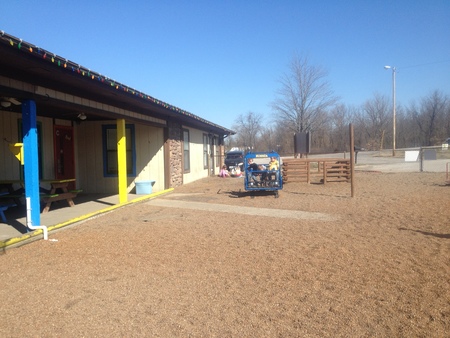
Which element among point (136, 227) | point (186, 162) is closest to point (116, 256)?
point (136, 227)

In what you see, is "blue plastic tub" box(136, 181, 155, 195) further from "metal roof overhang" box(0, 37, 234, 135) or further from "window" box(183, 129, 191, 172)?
"window" box(183, 129, 191, 172)

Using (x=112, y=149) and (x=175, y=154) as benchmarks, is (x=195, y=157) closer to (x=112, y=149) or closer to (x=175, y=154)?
(x=175, y=154)

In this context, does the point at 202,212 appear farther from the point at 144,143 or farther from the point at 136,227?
the point at 144,143

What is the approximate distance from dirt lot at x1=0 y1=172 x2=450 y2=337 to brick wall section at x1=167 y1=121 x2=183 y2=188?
609cm

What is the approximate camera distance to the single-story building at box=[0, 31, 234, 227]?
6.07 m

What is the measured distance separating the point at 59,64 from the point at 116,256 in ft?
10.6

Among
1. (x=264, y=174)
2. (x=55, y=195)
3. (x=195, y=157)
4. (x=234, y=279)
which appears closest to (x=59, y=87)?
(x=55, y=195)

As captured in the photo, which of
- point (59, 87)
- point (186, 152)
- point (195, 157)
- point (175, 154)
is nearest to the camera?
point (59, 87)

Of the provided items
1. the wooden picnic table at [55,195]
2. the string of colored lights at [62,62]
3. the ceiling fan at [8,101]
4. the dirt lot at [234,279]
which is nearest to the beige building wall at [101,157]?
the wooden picnic table at [55,195]

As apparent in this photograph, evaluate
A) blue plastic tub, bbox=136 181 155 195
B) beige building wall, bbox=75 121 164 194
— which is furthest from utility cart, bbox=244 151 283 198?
beige building wall, bbox=75 121 164 194

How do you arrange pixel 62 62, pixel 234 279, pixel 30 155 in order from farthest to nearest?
pixel 30 155
pixel 62 62
pixel 234 279

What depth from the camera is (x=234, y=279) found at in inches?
165

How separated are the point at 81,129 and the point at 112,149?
129 cm

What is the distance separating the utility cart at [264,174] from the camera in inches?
456
